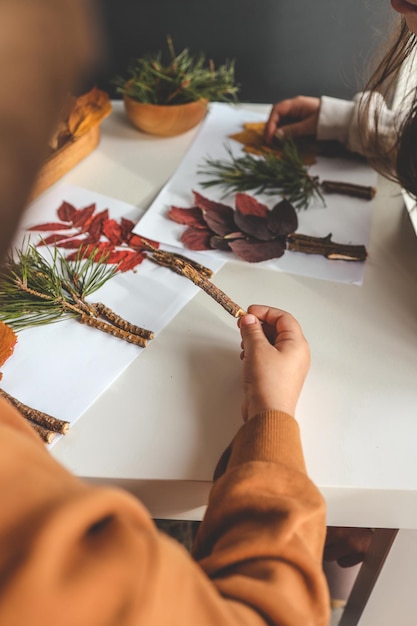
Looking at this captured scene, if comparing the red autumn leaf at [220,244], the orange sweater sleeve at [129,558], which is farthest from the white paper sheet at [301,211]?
the orange sweater sleeve at [129,558]

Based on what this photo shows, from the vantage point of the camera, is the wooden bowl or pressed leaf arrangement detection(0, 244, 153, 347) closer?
pressed leaf arrangement detection(0, 244, 153, 347)

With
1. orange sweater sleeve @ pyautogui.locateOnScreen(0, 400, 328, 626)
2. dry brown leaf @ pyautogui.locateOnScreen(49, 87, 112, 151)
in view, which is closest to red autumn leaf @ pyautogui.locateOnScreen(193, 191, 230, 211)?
dry brown leaf @ pyautogui.locateOnScreen(49, 87, 112, 151)

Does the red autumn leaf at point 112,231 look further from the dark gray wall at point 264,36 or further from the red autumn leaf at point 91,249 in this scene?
the dark gray wall at point 264,36

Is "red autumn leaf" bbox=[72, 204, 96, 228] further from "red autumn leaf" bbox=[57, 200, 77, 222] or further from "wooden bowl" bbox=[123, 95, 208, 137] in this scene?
"wooden bowl" bbox=[123, 95, 208, 137]

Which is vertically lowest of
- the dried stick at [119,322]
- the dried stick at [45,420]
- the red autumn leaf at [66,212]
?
the dried stick at [45,420]

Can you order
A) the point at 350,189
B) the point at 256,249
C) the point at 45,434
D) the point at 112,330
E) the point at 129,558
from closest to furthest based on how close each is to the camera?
the point at 129,558
the point at 45,434
the point at 112,330
the point at 256,249
the point at 350,189

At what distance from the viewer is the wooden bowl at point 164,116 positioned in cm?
96

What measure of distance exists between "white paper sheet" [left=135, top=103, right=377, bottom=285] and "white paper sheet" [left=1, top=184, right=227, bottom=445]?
2.2 inches

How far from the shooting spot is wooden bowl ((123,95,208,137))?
965 mm

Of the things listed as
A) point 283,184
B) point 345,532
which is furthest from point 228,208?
point 345,532

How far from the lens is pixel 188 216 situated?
0.83 metres

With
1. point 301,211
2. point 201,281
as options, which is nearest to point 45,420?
point 201,281

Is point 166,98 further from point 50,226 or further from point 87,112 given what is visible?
point 50,226

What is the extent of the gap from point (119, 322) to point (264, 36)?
716mm
